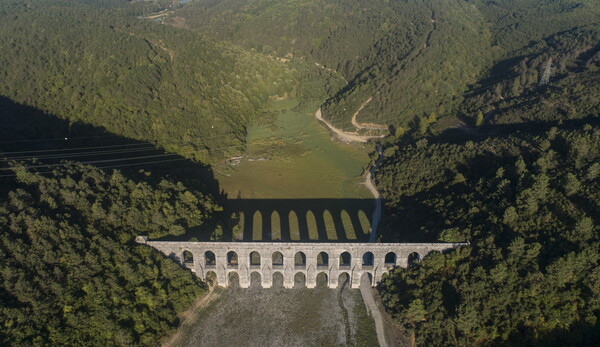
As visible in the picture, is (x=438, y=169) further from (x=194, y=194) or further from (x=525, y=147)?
(x=194, y=194)

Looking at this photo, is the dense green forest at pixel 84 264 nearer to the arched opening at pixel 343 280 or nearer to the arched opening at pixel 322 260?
the arched opening at pixel 322 260

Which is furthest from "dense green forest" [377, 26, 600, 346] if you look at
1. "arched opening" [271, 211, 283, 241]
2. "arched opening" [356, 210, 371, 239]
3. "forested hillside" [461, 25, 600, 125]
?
"arched opening" [271, 211, 283, 241]

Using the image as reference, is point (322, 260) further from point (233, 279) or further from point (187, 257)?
point (187, 257)

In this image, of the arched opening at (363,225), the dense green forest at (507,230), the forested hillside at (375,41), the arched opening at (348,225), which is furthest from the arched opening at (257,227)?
the forested hillside at (375,41)

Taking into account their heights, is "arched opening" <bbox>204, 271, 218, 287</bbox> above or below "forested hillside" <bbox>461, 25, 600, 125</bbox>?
below

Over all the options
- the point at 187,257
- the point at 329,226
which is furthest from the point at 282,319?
the point at 329,226

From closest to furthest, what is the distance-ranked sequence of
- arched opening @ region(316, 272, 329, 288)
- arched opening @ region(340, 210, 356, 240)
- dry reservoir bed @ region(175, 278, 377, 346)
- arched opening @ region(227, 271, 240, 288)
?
dry reservoir bed @ region(175, 278, 377, 346) < arched opening @ region(316, 272, 329, 288) < arched opening @ region(227, 271, 240, 288) < arched opening @ region(340, 210, 356, 240)

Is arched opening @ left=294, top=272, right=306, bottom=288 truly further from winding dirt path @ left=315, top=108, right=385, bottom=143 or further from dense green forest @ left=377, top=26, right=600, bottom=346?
winding dirt path @ left=315, top=108, right=385, bottom=143
